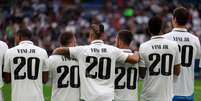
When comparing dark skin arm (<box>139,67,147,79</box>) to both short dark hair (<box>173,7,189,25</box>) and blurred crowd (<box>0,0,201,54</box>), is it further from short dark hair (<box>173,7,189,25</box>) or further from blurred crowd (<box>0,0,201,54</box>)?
blurred crowd (<box>0,0,201,54</box>)

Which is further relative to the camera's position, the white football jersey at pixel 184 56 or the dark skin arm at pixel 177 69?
the white football jersey at pixel 184 56

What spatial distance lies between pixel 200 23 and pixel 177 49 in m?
19.7

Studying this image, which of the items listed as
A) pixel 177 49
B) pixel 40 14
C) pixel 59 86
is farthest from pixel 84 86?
pixel 40 14

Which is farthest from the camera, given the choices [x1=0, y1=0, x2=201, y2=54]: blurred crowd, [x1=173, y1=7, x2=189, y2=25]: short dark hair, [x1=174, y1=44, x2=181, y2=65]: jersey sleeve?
[x1=0, y1=0, x2=201, y2=54]: blurred crowd

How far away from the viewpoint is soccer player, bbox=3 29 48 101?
41.3ft

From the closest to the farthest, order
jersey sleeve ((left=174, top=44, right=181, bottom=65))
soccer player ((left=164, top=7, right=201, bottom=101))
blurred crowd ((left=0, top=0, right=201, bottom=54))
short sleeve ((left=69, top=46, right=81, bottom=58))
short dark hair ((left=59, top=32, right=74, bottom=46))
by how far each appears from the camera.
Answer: short sleeve ((left=69, top=46, right=81, bottom=58))
short dark hair ((left=59, top=32, right=74, bottom=46))
jersey sleeve ((left=174, top=44, right=181, bottom=65))
soccer player ((left=164, top=7, right=201, bottom=101))
blurred crowd ((left=0, top=0, right=201, bottom=54))

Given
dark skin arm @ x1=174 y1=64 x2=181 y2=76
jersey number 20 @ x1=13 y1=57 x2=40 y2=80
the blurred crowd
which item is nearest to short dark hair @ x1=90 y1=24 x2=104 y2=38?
jersey number 20 @ x1=13 y1=57 x2=40 y2=80

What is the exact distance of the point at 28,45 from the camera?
12.6 meters

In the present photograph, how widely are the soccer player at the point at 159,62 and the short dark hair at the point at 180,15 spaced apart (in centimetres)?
48

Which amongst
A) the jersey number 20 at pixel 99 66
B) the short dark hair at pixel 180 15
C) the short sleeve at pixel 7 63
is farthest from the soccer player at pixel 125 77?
the short sleeve at pixel 7 63

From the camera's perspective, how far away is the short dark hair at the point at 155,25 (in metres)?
12.6

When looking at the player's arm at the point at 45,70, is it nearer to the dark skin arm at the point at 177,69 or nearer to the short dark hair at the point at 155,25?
the short dark hair at the point at 155,25

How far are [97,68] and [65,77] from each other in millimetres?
575

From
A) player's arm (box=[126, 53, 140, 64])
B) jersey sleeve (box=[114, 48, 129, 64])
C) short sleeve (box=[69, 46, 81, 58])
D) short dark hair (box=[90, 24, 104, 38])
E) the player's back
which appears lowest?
the player's back
